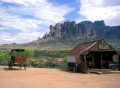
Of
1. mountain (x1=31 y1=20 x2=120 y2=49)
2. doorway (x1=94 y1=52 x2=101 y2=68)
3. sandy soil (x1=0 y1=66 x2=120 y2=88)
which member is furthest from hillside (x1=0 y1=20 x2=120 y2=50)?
sandy soil (x1=0 y1=66 x2=120 y2=88)

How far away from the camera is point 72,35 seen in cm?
11169

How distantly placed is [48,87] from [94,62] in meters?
13.2

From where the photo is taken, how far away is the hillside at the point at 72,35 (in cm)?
9319

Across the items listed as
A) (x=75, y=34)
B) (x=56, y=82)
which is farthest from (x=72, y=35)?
(x=56, y=82)

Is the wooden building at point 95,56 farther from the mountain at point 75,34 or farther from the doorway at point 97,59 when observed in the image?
the mountain at point 75,34

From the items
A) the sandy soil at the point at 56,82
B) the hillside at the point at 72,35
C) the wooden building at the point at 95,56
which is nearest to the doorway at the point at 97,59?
the wooden building at the point at 95,56

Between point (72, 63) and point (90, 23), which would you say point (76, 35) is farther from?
point (72, 63)

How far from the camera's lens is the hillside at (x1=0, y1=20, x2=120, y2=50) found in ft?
306

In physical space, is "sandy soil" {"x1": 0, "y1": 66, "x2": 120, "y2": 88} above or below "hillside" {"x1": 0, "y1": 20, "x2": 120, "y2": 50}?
below

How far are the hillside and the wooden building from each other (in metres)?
64.6

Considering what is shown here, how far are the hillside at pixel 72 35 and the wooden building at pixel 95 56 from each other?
6461 cm

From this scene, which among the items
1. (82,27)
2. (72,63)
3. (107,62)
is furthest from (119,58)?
(82,27)

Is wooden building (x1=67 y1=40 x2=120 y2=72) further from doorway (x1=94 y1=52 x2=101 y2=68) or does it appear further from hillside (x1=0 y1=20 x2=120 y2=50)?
hillside (x1=0 y1=20 x2=120 y2=50)

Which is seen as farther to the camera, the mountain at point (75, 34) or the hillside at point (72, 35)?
the mountain at point (75, 34)
